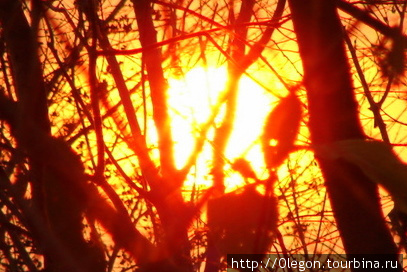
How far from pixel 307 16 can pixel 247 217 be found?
1.76 ft

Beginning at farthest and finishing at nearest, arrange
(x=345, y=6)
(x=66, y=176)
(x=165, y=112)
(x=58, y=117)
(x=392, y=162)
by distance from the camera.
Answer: (x=58, y=117) < (x=165, y=112) < (x=345, y=6) < (x=66, y=176) < (x=392, y=162)

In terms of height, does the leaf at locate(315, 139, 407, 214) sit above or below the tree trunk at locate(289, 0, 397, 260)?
below

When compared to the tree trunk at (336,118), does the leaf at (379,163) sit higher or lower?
lower

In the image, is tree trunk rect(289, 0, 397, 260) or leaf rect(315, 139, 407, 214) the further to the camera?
tree trunk rect(289, 0, 397, 260)

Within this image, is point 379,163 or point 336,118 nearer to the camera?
point 379,163

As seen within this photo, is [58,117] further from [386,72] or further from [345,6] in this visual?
[386,72]

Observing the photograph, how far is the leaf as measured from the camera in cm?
69

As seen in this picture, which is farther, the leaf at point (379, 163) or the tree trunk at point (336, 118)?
the tree trunk at point (336, 118)

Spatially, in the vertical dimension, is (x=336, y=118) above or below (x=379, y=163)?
above

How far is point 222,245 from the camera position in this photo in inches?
40.1

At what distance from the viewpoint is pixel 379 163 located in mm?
709

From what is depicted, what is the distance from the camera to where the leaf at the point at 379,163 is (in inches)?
27.2

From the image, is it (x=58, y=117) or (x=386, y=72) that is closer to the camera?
(x=386, y=72)

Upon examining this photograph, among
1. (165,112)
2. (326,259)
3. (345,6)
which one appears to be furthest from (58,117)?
(345,6)
